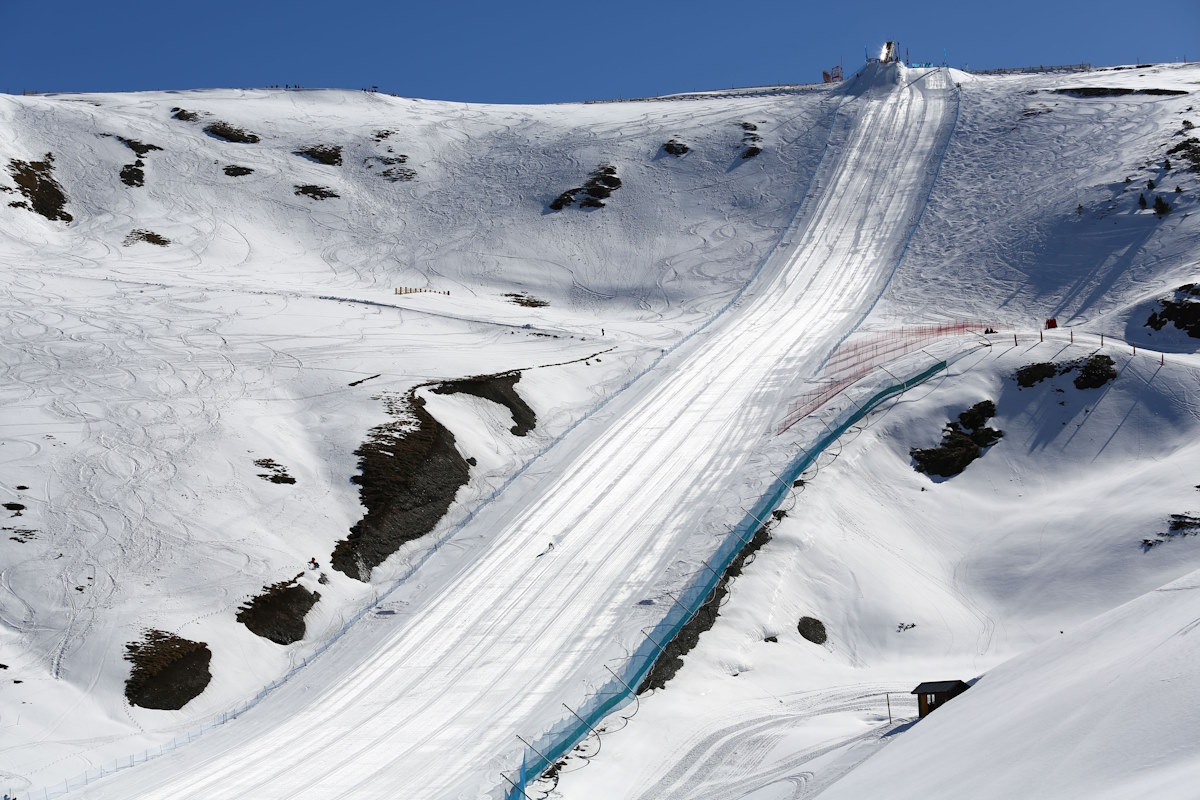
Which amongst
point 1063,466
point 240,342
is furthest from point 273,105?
point 1063,466

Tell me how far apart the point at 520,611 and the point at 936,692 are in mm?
12540

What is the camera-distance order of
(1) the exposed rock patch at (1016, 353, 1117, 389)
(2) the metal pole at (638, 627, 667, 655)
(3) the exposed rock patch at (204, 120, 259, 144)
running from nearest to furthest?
1. (2) the metal pole at (638, 627, 667, 655)
2. (1) the exposed rock patch at (1016, 353, 1117, 389)
3. (3) the exposed rock patch at (204, 120, 259, 144)

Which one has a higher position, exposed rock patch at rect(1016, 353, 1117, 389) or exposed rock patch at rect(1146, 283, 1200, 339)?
exposed rock patch at rect(1146, 283, 1200, 339)

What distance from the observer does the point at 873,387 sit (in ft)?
140

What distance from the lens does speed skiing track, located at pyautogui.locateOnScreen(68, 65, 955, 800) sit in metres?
24.7

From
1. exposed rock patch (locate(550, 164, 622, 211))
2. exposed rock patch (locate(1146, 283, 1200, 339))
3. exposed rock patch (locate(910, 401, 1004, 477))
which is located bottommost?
exposed rock patch (locate(910, 401, 1004, 477))

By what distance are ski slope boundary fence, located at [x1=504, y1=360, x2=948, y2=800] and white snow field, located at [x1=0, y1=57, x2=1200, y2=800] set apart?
54cm

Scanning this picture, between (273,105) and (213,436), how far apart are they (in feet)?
193

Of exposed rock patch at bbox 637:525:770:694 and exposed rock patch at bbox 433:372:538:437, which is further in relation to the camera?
exposed rock patch at bbox 433:372:538:437

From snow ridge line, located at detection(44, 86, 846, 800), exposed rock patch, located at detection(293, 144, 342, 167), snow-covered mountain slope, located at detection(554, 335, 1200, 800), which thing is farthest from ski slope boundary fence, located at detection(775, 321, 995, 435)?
exposed rock patch, located at detection(293, 144, 342, 167)

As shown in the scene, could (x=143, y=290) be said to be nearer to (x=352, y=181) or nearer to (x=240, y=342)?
(x=240, y=342)

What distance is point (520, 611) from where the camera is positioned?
31.3 meters

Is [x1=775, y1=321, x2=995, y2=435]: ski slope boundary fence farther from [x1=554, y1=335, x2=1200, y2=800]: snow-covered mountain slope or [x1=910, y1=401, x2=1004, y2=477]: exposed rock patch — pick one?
[x1=910, y1=401, x2=1004, y2=477]: exposed rock patch

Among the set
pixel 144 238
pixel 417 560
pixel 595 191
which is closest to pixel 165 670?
pixel 417 560
